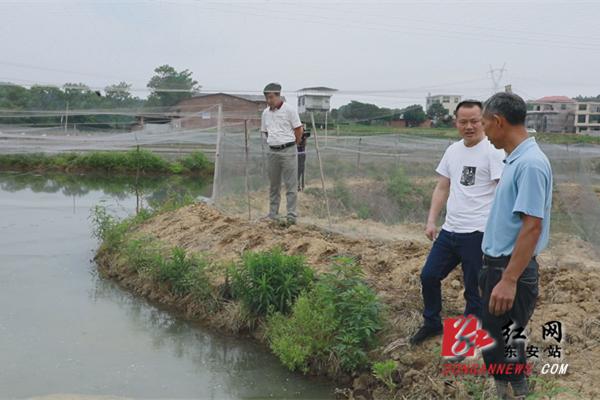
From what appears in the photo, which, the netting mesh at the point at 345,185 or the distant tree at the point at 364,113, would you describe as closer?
the netting mesh at the point at 345,185

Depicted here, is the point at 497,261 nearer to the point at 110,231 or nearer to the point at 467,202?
the point at 467,202

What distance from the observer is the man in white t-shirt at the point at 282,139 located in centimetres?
707

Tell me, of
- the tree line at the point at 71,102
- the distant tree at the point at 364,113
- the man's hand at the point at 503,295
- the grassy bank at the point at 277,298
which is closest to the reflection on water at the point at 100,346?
the grassy bank at the point at 277,298

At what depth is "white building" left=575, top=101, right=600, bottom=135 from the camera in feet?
32.4

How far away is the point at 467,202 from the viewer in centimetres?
369

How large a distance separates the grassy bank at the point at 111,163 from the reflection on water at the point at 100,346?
11.6m

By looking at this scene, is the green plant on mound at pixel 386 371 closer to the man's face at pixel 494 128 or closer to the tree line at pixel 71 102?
the man's face at pixel 494 128

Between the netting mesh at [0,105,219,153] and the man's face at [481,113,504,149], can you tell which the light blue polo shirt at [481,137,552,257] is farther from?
the netting mesh at [0,105,219,153]

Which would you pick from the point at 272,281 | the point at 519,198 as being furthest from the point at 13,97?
the point at 519,198

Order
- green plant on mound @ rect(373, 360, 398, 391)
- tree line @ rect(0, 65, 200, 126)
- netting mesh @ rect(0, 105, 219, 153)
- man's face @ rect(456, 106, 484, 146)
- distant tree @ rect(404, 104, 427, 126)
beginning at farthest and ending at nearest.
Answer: tree line @ rect(0, 65, 200, 126) → netting mesh @ rect(0, 105, 219, 153) → distant tree @ rect(404, 104, 427, 126) → green plant on mound @ rect(373, 360, 398, 391) → man's face @ rect(456, 106, 484, 146)

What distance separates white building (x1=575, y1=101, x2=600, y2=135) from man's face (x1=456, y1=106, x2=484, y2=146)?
668cm

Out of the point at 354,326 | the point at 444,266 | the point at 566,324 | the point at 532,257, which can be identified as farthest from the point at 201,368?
the point at 532,257

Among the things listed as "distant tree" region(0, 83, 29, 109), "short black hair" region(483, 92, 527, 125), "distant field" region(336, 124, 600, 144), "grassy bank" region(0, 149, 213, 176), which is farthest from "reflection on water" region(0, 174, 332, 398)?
"distant tree" region(0, 83, 29, 109)

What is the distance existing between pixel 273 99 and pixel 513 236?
477cm
